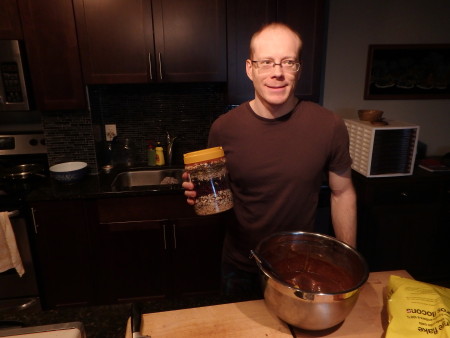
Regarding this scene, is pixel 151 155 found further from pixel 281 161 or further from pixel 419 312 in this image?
pixel 419 312

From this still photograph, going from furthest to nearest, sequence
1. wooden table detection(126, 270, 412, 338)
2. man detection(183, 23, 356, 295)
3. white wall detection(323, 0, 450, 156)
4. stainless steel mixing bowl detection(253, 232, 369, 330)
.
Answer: white wall detection(323, 0, 450, 156) < man detection(183, 23, 356, 295) < wooden table detection(126, 270, 412, 338) < stainless steel mixing bowl detection(253, 232, 369, 330)

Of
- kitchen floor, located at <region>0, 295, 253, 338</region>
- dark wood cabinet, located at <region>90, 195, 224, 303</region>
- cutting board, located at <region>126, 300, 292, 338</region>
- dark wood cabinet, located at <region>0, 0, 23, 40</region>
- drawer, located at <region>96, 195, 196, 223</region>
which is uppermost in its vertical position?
dark wood cabinet, located at <region>0, 0, 23, 40</region>

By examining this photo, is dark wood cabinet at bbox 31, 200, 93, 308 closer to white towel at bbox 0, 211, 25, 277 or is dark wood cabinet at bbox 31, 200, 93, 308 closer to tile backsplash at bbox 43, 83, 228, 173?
white towel at bbox 0, 211, 25, 277

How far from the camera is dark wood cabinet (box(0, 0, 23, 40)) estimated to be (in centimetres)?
199

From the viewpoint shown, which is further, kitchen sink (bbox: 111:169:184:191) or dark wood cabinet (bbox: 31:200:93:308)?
kitchen sink (bbox: 111:169:184:191)

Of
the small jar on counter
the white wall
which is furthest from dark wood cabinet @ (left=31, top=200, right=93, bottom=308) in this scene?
the white wall

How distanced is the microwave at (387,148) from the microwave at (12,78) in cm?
225

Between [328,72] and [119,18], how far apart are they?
5.27ft

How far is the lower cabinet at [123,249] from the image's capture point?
6.95 feet

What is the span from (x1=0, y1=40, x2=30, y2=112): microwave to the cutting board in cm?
180

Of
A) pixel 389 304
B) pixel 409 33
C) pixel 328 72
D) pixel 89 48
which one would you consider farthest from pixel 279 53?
pixel 409 33

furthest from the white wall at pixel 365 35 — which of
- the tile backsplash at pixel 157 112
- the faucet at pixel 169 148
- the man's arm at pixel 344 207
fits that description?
the man's arm at pixel 344 207

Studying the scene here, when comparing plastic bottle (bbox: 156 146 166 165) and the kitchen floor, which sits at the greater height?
plastic bottle (bbox: 156 146 166 165)

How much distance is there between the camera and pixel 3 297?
7.45 ft
